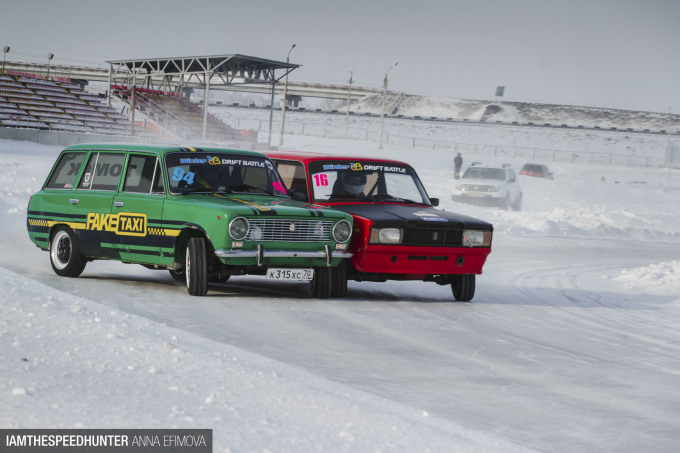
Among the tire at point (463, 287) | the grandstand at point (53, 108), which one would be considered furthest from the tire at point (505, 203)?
the grandstand at point (53, 108)

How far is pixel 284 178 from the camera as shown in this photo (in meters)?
11.3

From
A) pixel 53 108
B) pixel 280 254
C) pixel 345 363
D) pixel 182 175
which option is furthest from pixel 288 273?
pixel 53 108

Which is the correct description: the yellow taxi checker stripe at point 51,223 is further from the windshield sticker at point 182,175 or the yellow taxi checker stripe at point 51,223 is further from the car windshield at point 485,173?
the car windshield at point 485,173

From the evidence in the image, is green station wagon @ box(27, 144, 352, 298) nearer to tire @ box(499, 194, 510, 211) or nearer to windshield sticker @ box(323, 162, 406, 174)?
windshield sticker @ box(323, 162, 406, 174)

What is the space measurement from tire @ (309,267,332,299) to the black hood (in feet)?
2.42

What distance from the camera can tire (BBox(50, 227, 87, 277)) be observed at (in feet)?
34.4

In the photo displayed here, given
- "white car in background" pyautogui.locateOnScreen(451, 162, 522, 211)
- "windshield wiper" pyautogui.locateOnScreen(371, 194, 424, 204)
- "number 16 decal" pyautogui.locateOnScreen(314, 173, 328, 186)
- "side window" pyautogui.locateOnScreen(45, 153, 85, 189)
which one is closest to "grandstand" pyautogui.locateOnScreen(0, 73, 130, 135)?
"white car in background" pyautogui.locateOnScreen(451, 162, 522, 211)

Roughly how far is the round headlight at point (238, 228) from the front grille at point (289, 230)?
0.07 m

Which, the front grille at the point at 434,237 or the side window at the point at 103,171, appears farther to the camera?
the side window at the point at 103,171

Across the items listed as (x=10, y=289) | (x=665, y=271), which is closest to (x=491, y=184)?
(x=665, y=271)

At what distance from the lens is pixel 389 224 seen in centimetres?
986

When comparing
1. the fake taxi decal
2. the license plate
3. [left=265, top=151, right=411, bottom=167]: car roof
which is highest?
[left=265, top=151, right=411, bottom=167]: car roof

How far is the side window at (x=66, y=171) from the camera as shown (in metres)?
11.0

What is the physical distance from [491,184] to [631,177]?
37.4 m
